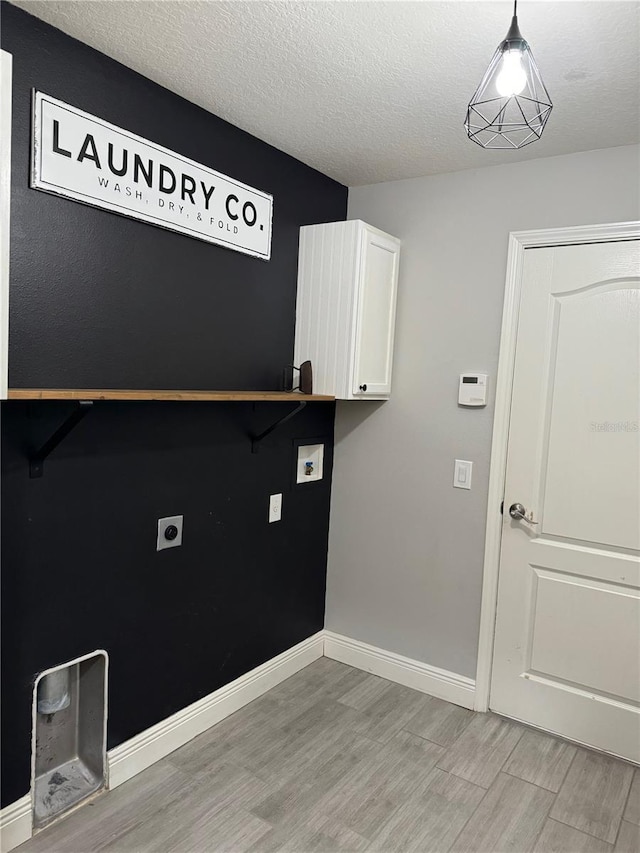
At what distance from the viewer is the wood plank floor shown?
2035 mm

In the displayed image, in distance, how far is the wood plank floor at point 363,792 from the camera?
2035 mm

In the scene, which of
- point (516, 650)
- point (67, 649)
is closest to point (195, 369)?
point (67, 649)

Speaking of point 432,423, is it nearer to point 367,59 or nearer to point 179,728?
point 367,59

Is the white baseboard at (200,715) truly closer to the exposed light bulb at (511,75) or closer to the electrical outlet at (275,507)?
the electrical outlet at (275,507)

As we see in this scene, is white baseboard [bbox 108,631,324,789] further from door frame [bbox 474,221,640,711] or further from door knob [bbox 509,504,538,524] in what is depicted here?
door knob [bbox 509,504,538,524]

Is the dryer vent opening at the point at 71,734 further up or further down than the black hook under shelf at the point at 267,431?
further down

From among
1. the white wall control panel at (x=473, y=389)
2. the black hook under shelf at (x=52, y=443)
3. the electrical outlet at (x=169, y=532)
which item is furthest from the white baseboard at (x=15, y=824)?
the white wall control panel at (x=473, y=389)

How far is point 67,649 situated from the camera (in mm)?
2066

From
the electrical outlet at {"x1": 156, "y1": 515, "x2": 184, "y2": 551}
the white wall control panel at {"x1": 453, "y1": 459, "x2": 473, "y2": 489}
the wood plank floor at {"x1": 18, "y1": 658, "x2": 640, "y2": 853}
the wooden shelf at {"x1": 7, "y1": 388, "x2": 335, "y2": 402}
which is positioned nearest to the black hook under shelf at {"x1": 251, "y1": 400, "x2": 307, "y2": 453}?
the wooden shelf at {"x1": 7, "y1": 388, "x2": 335, "y2": 402}

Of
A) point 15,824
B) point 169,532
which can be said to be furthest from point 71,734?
point 169,532

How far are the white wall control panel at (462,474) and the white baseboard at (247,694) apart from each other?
0.93 metres

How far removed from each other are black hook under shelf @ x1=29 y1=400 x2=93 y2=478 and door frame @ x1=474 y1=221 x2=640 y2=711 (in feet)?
5.93

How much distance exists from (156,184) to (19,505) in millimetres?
1216

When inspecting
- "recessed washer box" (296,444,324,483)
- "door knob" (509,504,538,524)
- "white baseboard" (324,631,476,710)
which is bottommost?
"white baseboard" (324,631,476,710)
